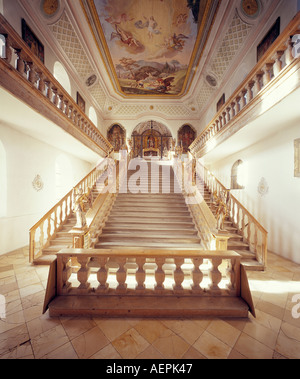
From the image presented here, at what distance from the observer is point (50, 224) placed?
212 inches

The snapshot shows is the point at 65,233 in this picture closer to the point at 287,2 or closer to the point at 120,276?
the point at 120,276

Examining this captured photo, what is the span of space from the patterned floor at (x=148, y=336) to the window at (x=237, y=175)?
19.5 ft

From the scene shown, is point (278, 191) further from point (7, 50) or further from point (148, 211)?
point (7, 50)

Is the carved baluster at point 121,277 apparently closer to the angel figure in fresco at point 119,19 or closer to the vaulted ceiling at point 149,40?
the vaulted ceiling at point 149,40

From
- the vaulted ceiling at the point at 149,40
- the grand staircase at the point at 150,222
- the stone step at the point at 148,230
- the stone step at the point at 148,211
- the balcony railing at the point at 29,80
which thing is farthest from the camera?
the vaulted ceiling at the point at 149,40

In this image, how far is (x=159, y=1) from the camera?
6.93m

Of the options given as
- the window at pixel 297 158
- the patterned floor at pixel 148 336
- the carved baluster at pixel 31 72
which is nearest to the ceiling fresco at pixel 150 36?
the carved baluster at pixel 31 72

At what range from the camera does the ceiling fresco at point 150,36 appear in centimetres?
710

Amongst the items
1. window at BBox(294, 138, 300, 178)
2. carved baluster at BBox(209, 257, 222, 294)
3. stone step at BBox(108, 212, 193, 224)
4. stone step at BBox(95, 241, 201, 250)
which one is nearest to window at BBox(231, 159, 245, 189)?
window at BBox(294, 138, 300, 178)

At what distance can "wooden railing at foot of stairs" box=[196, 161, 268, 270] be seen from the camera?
14.6ft

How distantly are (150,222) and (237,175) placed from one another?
506cm

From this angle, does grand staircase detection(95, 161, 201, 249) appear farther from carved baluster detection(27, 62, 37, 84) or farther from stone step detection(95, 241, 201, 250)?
carved baluster detection(27, 62, 37, 84)

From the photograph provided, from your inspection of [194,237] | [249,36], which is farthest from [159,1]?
[194,237]

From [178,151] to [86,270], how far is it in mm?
10685
